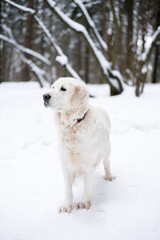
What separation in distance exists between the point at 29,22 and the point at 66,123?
961 centimetres

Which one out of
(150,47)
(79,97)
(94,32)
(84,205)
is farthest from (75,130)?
(94,32)

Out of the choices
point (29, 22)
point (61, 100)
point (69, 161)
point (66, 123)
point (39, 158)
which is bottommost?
point (39, 158)

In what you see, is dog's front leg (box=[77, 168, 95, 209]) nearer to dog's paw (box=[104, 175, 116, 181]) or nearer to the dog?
the dog

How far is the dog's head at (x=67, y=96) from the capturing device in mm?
1912

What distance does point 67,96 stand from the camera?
194 centimetres

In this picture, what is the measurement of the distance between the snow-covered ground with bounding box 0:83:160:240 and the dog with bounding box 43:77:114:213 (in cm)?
25

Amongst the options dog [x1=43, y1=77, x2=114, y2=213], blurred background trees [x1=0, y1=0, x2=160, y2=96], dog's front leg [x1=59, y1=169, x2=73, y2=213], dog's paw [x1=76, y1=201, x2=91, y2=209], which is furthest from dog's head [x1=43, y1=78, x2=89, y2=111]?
blurred background trees [x1=0, y1=0, x2=160, y2=96]

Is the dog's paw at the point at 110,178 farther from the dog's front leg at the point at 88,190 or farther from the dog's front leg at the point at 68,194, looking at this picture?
the dog's front leg at the point at 68,194

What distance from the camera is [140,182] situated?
2461 mm

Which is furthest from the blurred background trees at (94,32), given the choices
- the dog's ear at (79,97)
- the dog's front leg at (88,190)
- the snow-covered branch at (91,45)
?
the dog's front leg at (88,190)

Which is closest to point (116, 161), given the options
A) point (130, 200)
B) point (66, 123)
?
point (130, 200)

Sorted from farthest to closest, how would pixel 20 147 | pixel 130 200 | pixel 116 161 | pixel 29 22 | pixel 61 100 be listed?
pixel 29 22, pixel 20 147, pixel 116 161, pixel 130 200, pixel 61 100

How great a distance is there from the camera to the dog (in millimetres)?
1926

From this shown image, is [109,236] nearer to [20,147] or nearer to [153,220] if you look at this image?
[153,220]
